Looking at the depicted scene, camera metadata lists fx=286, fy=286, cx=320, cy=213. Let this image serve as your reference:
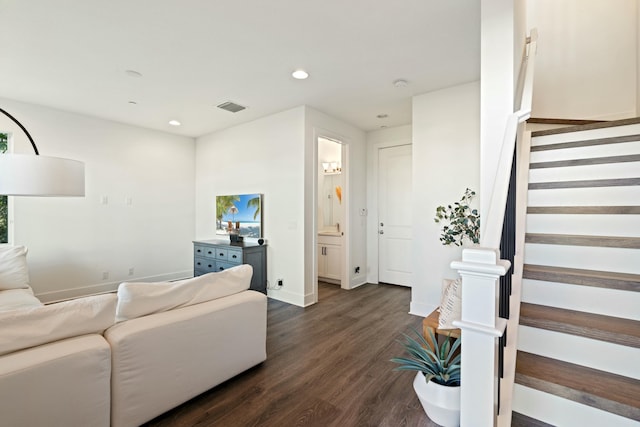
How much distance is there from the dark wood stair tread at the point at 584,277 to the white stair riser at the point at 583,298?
0.02 m

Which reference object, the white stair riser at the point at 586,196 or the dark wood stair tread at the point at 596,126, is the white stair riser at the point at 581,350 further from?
the dark wood stair tread at the point at 596,126

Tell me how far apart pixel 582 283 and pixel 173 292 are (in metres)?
2.51

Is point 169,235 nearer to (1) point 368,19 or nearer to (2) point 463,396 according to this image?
(1) point 368,19

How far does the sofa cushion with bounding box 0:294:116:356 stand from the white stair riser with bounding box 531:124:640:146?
3545mm

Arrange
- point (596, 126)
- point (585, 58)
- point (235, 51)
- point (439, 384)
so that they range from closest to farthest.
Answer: point (439, 384) → point (596, 126) → point (235, 51) → point (585, 58)

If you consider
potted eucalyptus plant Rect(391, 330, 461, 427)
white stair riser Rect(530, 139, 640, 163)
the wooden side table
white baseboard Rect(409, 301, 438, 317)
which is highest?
Answer: white stair riser Rect(530, 139, 640, 163)

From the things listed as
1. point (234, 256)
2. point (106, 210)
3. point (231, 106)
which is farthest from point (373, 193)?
point (106, 210)

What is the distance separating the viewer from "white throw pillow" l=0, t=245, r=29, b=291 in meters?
2.92

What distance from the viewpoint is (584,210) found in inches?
78.4

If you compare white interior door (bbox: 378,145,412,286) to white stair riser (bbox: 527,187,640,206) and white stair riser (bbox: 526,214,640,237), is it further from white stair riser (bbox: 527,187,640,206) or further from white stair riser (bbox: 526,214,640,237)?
white stair riser (bbox: 526,214,640,237)

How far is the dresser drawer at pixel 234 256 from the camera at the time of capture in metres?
4.04

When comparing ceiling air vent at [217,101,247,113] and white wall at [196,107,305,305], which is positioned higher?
ceiling air vent at [217,101,247,113]

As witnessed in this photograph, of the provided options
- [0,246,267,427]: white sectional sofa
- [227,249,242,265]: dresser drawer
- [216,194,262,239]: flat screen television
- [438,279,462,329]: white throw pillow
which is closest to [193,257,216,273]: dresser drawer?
[227,249,242,265]: dresser drawer

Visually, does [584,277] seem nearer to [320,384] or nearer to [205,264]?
[320,384]
